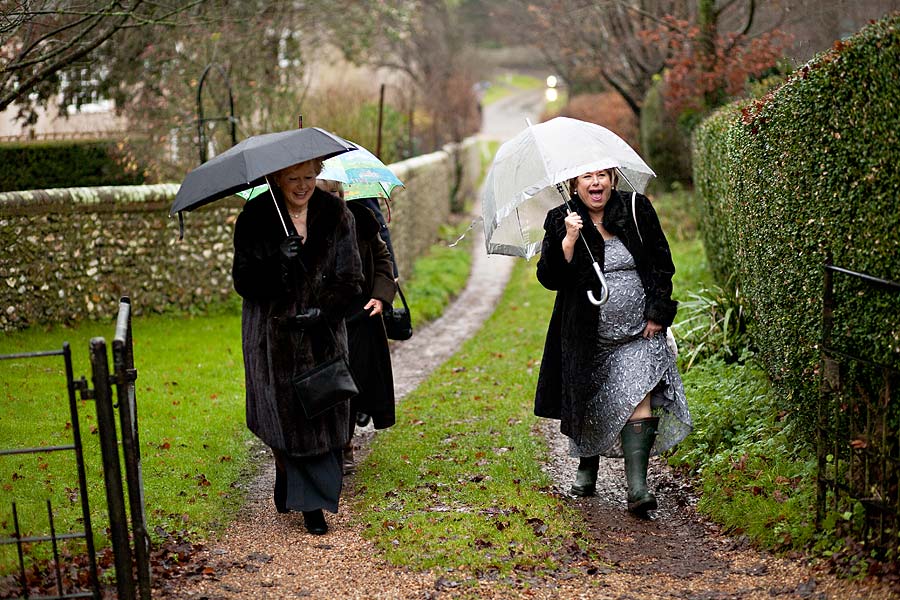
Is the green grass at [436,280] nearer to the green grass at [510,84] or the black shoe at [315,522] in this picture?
the black shoe at [315,522]

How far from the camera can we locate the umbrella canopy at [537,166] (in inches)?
220

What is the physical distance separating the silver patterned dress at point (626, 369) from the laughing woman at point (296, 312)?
149cm

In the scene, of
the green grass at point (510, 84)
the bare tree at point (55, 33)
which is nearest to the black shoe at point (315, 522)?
the bare tree at point (55, 33)

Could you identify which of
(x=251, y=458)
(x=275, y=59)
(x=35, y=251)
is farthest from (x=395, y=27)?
(x=251, y=458)

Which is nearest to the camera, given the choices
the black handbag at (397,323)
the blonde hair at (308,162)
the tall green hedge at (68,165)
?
the blonde hair at (308,162)

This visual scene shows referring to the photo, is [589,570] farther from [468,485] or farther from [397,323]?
[397,323]

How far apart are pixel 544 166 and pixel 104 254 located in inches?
280

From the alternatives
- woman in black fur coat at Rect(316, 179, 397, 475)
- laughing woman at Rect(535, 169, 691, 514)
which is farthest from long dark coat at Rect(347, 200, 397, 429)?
laughing woman at Rect(535, 169, 691, 514)

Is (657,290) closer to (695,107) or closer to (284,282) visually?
(284,282)

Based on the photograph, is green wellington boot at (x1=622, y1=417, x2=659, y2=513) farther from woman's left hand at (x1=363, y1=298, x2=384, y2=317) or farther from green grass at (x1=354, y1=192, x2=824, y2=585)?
woman's left hand at (x1=363, y1=298, x2=384, y2=317)

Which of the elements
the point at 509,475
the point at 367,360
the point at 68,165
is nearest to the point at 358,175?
the point at 367,360

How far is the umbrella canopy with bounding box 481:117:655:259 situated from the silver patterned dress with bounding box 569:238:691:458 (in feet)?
1.70

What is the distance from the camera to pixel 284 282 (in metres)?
5.54

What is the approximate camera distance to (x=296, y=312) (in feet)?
18.4
